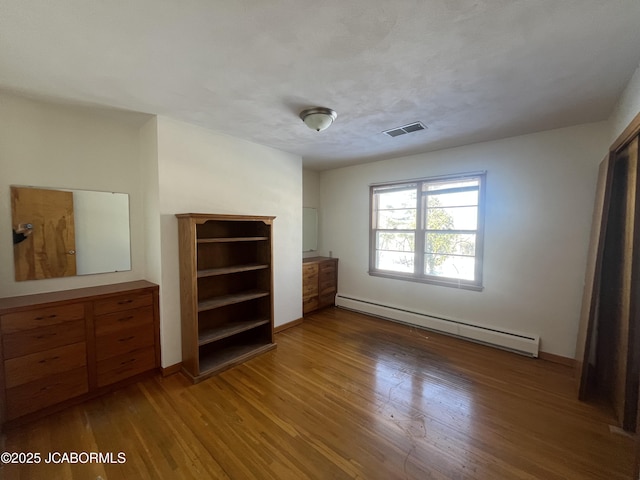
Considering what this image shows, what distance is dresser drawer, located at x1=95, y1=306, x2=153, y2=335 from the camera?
2219mm

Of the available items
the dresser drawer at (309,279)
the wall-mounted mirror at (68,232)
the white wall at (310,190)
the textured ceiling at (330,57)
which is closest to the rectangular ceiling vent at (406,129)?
the textured ceiling at (330,57)

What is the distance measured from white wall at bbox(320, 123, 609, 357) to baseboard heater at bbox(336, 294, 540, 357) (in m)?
0.09

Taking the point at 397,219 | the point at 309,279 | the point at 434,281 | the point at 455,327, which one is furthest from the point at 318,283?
the point at 455,327

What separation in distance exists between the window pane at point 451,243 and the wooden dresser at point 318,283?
1.70 m

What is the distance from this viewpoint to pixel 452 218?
355cm

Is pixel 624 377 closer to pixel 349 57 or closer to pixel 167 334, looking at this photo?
pixel 349 57

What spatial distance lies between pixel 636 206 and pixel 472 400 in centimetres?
193

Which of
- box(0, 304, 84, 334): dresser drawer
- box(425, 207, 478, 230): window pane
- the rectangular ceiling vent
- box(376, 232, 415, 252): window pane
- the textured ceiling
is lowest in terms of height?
box(0, 304, 84, 334): dresser drawer

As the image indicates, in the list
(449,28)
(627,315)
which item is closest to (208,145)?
(449,28)

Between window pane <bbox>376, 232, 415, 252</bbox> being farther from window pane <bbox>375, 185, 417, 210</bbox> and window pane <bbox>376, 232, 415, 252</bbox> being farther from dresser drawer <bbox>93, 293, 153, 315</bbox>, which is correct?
dresser drawer <bbox>93, 293, 153, 315</bbox>

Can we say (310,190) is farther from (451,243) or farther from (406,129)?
(451,243)

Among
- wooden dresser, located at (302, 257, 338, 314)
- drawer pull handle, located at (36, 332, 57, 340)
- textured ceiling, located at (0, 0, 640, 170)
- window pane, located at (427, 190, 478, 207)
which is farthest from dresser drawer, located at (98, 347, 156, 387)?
window pane, located at (427, 190, 478, 207)

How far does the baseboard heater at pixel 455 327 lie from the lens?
2.95m

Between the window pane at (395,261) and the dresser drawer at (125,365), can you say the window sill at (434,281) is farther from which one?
the dresser drawer at (125,365)
